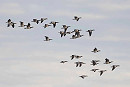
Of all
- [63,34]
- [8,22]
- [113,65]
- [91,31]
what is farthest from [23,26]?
[113,65]

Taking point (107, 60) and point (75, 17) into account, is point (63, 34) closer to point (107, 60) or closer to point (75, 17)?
point (75, 17)

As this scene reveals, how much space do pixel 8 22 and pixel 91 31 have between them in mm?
37532

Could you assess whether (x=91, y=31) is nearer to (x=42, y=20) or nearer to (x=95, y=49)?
(x=95, y=49)

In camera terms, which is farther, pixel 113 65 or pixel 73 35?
pixel 113 65

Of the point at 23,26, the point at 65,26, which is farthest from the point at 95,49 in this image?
the point at 23,26

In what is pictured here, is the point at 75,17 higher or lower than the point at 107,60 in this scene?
higher

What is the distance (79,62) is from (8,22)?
124 feet

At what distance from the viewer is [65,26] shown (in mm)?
166625

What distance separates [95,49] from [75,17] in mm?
16909

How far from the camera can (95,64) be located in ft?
535

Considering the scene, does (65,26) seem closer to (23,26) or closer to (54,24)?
(54,24)

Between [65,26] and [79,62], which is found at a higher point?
[65,26]

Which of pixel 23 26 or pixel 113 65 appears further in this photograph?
pixel 113 65

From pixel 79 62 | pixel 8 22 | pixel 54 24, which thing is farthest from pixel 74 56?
pixel 8 22
